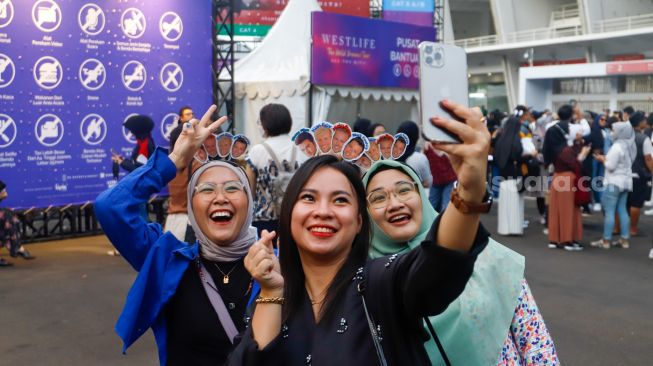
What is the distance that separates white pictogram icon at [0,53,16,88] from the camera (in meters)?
8.27

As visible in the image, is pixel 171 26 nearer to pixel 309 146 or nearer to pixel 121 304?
pixel 121 304

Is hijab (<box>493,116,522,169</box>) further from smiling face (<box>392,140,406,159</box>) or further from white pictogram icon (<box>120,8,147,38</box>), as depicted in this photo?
smiling face (<box>392,140,406,159</box>)

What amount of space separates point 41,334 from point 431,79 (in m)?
5.12

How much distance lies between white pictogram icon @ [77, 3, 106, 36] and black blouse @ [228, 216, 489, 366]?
8190mm

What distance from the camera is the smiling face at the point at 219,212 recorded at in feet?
8.07

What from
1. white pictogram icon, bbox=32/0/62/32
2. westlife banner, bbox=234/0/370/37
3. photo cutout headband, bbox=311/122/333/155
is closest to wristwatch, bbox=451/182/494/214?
photo cutout headband, bbox=311/122/333/155

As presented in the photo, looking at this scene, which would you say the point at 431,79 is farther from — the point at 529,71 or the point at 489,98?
the point at 489,98

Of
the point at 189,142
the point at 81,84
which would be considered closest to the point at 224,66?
the point at 81,84

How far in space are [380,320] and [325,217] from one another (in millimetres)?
306

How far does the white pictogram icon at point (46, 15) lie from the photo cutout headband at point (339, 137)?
20.8 ft

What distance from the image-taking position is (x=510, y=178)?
1012 cm

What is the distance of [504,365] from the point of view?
245cm

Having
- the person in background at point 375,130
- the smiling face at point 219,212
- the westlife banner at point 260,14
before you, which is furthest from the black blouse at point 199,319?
the westlife banner at point 260,14

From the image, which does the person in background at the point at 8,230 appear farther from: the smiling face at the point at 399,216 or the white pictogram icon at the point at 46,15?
the smiling face at the point at 399,216
